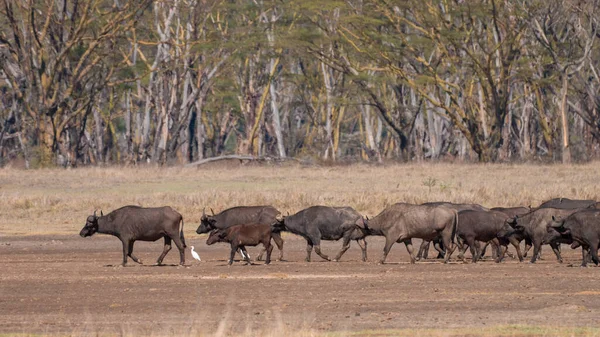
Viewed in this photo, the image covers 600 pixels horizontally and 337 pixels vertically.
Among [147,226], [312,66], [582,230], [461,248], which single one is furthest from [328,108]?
[582,230]

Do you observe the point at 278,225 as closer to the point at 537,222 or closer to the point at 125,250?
the point at 125,250

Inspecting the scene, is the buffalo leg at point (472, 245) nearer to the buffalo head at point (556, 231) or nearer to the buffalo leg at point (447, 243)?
the buffalo leg at point (447, 243)

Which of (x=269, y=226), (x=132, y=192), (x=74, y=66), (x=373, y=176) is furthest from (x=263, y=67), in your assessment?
(x=269, y=226)

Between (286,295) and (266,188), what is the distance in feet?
78.1

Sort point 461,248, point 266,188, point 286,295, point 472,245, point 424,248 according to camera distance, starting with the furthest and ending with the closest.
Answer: point 266,188 → point 424,248 → point 461,248 → point 472,245 → point 286,295

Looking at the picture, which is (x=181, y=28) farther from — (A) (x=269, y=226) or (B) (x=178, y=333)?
(B) (x=178, y=333)

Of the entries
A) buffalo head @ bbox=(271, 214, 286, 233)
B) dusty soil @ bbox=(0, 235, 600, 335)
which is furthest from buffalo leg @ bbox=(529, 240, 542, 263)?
buffalo head @ bbox=(271, 214, 286, 233)

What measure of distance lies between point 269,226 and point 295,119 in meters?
75.1

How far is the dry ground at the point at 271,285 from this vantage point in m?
14.4

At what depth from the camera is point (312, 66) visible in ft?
257

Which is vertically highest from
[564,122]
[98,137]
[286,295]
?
[564,122]

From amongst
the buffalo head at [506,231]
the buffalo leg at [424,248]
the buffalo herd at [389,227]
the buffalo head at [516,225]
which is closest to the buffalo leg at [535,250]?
the buffalo herd at [389,227]

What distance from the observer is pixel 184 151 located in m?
75.8

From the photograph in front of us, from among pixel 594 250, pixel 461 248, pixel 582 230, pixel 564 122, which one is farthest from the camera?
pixel 564 122
